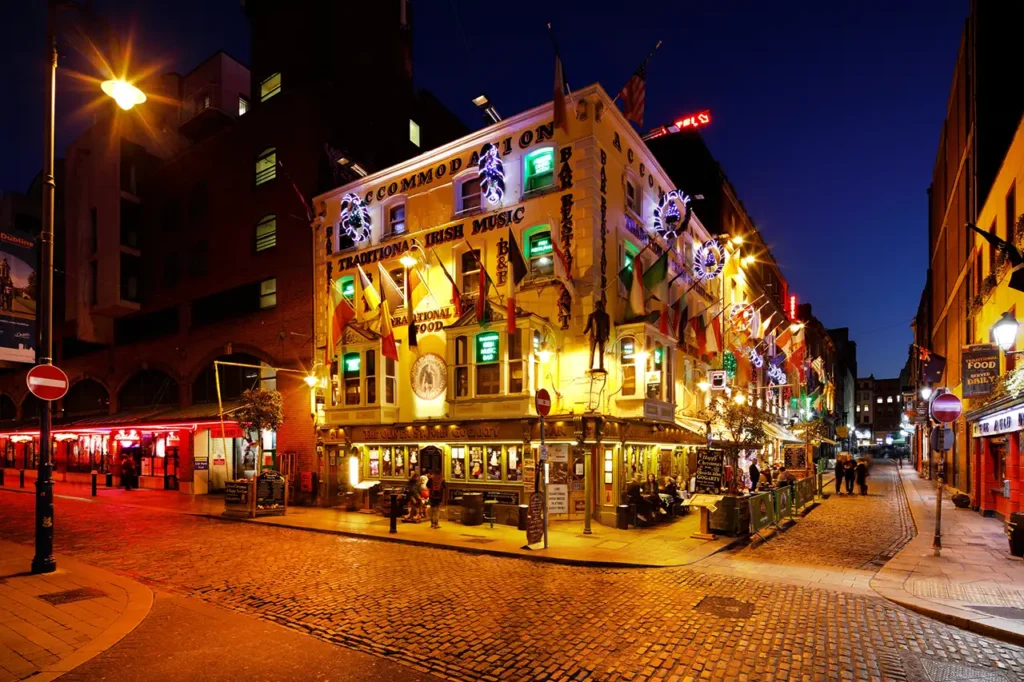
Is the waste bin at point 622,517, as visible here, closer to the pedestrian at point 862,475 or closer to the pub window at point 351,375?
the pub window at point 351,375

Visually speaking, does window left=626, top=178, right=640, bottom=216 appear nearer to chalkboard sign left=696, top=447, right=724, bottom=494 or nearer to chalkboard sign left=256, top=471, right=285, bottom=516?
chalkboard sign left=696, top=447, right=724, bottom=494

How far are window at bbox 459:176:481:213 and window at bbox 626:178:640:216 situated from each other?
17.1ft

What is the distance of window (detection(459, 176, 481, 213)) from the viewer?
22.1 m

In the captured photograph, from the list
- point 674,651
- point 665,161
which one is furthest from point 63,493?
point 665,161

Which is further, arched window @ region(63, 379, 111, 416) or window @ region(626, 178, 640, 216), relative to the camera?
arched window @ region(63, 379, 111, 416)

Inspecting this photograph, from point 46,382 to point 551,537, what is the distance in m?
11.4

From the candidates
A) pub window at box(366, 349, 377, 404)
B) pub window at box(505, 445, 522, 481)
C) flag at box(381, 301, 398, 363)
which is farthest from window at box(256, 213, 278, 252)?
pub window at box(505, 445, 522, 481)

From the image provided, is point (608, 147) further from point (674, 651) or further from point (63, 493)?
point (63, 493)

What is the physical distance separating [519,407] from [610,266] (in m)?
5.38

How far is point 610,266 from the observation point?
19906 millimetres

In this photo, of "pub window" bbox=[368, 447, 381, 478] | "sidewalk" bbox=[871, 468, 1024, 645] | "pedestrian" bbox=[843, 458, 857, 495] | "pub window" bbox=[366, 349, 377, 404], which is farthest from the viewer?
"pedestrian" bbox=[843, 458, 857, 495]

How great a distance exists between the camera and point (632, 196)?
22062mm

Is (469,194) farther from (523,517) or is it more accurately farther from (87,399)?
(87,399)

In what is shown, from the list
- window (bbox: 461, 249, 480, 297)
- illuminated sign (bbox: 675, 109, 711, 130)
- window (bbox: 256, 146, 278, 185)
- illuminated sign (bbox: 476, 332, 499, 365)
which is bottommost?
illuminated sign (bbox: 476, 332, 499, 365)
